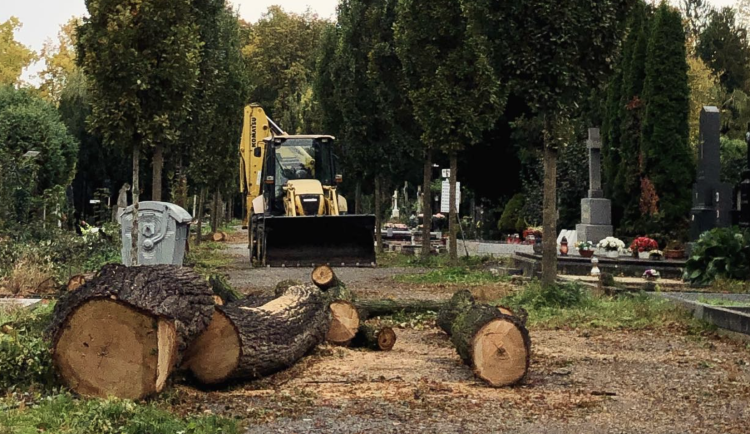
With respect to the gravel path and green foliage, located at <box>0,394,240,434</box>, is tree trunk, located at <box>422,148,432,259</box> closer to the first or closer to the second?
the gravel path

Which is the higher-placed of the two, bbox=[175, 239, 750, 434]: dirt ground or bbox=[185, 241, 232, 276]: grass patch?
bbox=[185, 241, 232, 276]: grass patch

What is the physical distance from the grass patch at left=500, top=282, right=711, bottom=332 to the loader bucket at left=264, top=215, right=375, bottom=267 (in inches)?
308

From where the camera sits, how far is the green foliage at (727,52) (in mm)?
73125

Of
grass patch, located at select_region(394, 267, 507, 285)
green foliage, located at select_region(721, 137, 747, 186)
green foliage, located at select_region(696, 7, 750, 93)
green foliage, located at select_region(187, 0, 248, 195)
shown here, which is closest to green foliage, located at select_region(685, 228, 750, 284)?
grass patch, located at select_region(394, 267, 507, 285)

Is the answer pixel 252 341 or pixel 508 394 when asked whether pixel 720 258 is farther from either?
pixel 252 341

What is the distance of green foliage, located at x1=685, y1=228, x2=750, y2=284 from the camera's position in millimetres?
18953

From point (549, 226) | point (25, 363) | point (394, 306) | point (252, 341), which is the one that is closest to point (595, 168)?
point (549, 226)

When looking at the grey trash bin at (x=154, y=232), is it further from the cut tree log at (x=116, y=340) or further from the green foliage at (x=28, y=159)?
the cut tree log at (x=116, y=340)

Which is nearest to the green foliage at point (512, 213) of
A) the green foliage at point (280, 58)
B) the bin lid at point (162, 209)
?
the bin lid at point (162, 209)

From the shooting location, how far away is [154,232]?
19.6 metres

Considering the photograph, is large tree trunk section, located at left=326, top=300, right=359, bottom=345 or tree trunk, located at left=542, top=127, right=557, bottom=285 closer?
large tree trunk section, located at left=326, top=300, right=359, bottom=345

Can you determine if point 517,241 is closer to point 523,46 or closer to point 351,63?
point 351,63

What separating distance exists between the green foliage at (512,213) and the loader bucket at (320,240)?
18.4m

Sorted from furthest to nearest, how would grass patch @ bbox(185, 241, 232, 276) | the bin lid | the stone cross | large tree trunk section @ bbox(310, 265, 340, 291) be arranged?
the stone cross, grass patch @ bbox(185, 241, 232, 276), the bin lid, large tree trunk section @ bbox(310, 265, 340, 291)
